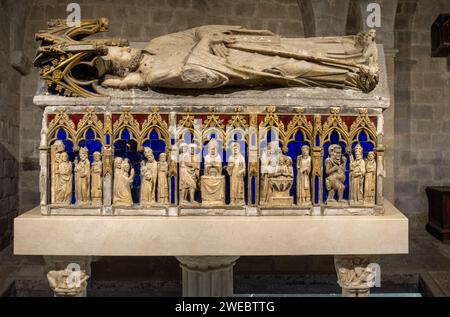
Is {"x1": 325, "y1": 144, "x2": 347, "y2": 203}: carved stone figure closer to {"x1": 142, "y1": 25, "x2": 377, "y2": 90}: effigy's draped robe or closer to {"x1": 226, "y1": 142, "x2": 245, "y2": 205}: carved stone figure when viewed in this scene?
{"x1": 142, "y1": 25, "x2": 377, "y2": 90}: effigy's draped robe

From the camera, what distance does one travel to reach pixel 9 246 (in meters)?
5.87

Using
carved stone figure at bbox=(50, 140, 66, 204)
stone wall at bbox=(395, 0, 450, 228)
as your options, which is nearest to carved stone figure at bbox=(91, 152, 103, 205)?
carved stone figure at bbox=(50, 140, 66, 204)

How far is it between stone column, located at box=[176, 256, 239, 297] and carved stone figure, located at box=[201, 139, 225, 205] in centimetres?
54

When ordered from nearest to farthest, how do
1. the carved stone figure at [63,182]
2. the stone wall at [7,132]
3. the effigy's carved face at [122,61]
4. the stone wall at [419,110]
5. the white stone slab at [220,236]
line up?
the white stone slab at [220,236] → the carved stone figure at [63,182] → the effigy's carved face at [122,61] → the stone wall at [7,132] → the stone wall at [419,110]

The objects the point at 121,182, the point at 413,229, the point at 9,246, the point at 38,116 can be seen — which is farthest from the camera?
the point at 413,229

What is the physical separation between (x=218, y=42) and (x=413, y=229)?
559cm

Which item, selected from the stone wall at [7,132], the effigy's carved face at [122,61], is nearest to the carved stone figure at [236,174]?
the effigy's carved face at [122,61]

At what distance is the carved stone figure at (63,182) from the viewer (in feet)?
9.25

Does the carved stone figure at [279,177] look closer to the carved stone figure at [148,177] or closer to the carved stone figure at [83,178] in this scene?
the carved stone figure at [148,177]

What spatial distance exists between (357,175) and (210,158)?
1024 millimetres

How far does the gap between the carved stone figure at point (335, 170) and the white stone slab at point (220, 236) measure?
27 centimetres

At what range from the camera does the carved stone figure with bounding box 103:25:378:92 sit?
2.79 meters

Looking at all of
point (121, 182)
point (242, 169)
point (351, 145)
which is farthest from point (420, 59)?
point (121, 182)
